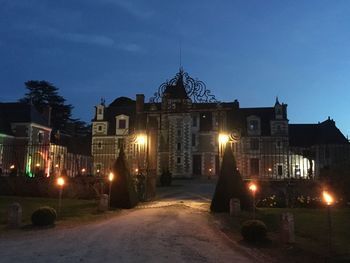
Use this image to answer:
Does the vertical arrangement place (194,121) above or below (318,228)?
above

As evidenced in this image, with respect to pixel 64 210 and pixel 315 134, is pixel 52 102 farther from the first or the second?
pixel 64 210

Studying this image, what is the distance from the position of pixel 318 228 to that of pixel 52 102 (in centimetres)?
6159

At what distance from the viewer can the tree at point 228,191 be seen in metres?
16.9

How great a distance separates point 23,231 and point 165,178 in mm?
25486

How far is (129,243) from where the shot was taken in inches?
395

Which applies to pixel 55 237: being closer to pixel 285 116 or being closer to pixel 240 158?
pixel 240 158

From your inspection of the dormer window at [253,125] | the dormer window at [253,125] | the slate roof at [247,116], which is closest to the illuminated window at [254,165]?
the dormer window at [253,125]

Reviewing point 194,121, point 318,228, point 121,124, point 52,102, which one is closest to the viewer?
point 318,228

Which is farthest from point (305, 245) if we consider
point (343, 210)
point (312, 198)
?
point (312, 198)

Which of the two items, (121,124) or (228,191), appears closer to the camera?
(228,191)

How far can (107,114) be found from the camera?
5900cm

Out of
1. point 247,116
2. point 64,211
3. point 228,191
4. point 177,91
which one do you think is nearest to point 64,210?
point 64,211

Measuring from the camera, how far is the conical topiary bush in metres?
18.8

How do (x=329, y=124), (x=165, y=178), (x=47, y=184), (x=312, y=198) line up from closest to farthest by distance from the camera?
(x=312, y=198) < (x=47, y=184) < (x=165, y=178) < (x=329, y=124)
